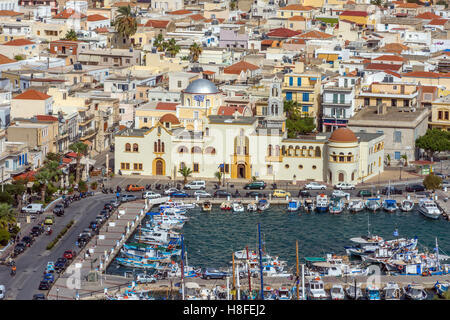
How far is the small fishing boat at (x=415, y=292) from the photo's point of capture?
5588 centimetres

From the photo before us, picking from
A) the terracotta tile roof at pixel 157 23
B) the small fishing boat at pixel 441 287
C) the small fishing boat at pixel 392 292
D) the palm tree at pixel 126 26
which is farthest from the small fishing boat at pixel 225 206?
the terracotta tile roof at pixel 157 23

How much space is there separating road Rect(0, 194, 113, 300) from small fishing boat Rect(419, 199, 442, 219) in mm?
26714

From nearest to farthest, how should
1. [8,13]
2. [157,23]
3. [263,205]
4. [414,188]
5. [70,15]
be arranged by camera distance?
[263,205] → [414,188] → [157,23] → [70,15] → [8,13]

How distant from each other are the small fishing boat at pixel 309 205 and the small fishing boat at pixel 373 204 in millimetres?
4635

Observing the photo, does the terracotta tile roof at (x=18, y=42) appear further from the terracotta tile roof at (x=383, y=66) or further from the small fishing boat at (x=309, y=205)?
the small fishing boat at (x=309, y=205)

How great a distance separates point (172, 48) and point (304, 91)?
38054 mm

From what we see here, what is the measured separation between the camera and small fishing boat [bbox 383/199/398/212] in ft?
265

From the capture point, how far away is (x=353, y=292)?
184 ft

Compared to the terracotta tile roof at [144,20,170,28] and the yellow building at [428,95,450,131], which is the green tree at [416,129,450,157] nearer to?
the yellow building at [428,95,450,131]

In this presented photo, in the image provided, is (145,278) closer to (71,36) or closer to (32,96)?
(32,96)

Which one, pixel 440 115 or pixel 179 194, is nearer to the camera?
pixel 179 194

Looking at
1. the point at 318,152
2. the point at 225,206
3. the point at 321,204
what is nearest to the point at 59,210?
the point at 225,206
